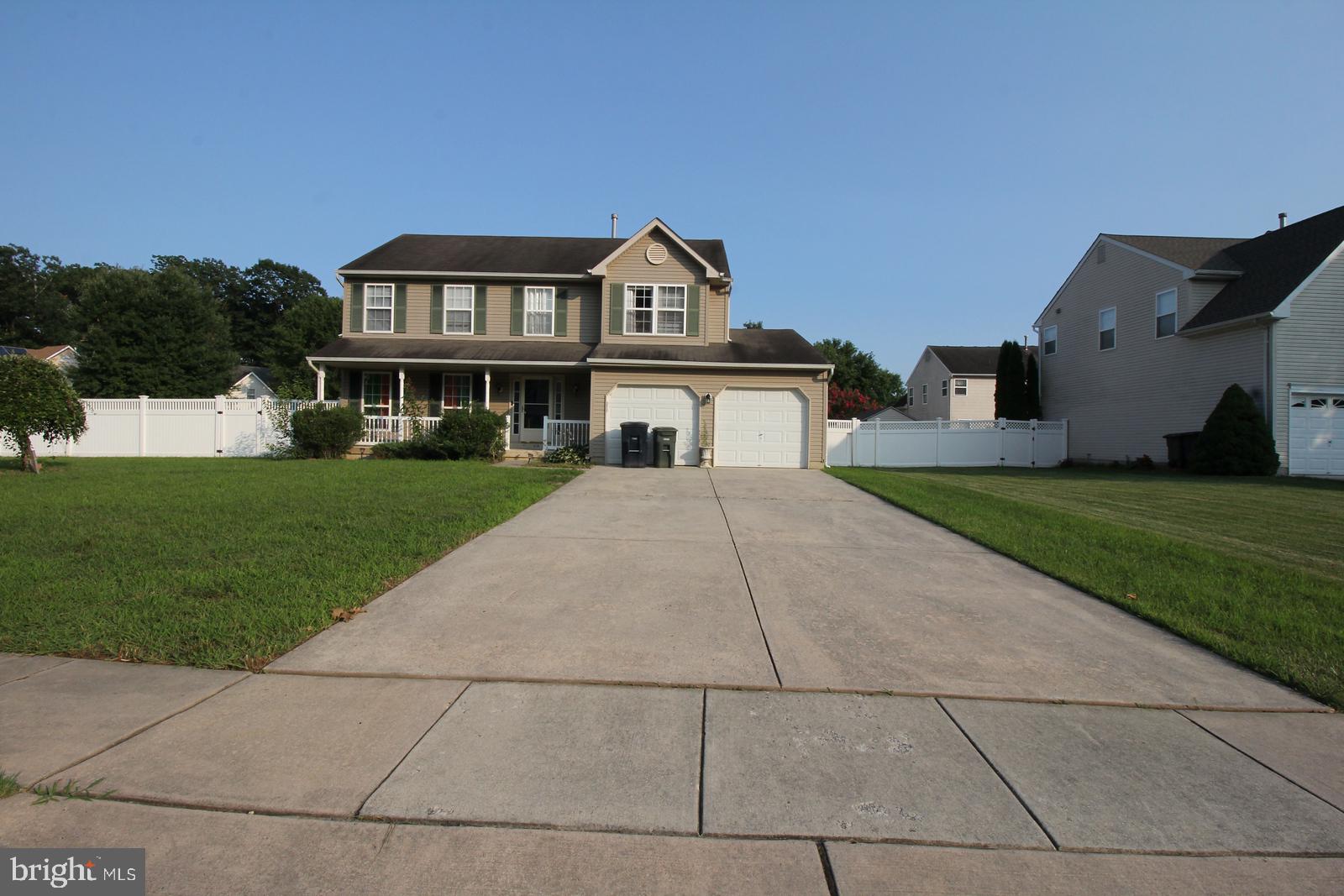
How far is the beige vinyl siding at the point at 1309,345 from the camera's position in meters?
16.5

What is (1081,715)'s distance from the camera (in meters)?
3.55

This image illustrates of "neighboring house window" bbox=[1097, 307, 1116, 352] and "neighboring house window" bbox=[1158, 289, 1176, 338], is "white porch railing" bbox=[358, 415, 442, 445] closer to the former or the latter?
"neighboring house window" bbox=[1158, 289, 1176, 338]

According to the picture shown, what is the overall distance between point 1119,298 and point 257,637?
25.5 meters

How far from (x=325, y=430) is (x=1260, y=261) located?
85.7ft

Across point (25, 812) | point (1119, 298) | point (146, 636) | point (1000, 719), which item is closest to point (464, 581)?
point (146, 636)

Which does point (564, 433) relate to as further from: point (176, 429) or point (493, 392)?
point (176, 429)

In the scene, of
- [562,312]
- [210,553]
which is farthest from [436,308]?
[210,553]

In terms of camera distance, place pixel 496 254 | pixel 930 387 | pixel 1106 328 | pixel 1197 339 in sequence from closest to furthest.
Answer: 1. pixel 1197 339
2. pixel 496 254
3. pixel 1106 328
4. pixel 930 387

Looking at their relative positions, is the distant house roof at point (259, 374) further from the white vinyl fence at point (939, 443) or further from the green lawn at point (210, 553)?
the white vinyl fence at point (939, 443)

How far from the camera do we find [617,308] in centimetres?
1911

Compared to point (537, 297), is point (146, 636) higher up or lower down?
lower down

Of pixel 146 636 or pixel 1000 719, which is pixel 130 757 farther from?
pixel 1000 719

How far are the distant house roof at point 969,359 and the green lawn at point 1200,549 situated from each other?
22150mm

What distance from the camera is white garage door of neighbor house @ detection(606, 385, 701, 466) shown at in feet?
59.1
